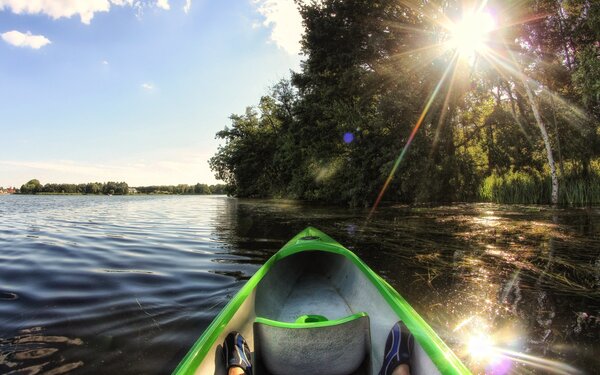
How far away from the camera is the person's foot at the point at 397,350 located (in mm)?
2246

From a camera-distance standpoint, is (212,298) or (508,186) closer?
(212,298)

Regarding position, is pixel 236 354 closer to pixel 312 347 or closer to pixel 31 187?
pixel 312 347

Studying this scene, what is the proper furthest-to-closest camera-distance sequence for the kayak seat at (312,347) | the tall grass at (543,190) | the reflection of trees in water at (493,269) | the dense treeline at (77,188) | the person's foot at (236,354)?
the dense treeline at (77,188) < the tall grass at (543,190) < the reflection of trees in water at (493,269) < the kayak seat at (312,347) < the person's foot at (236,354)

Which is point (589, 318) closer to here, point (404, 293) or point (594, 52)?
point (404, 293)

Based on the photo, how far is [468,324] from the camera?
3.50m

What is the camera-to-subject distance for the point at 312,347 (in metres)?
2.38

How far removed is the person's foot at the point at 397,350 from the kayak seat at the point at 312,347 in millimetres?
202

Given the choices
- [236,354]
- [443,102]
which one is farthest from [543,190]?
[236,354]

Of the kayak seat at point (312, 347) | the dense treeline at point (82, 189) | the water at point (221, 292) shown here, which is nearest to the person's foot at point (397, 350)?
the kayak seat at point (312, 347)

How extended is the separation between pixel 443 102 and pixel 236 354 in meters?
18.6

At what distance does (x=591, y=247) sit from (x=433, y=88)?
13.6m

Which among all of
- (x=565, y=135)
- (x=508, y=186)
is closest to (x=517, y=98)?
(x=565, y=135)

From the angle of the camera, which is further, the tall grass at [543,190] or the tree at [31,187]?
the tree at [31,187]

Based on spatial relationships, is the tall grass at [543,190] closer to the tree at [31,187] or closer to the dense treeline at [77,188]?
the dense treeline at [77,188]
